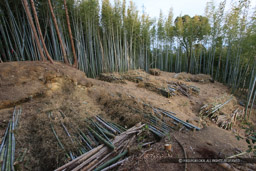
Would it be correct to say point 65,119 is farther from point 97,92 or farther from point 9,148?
point 97,92

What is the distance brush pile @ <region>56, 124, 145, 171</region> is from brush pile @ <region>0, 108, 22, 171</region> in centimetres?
54

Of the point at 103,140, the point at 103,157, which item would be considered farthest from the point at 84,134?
the point at 103,157

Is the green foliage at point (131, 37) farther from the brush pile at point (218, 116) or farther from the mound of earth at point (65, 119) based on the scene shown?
the mound of earth at point (65, 119)

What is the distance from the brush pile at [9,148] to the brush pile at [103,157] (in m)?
0.54

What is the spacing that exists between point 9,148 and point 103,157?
1149 millimetres

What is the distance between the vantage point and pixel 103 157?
132cm

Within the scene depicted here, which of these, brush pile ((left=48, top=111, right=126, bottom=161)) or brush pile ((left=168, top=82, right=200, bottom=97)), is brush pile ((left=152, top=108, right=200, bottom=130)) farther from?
brush pile ((left=168, top=82, right=200, bottom=97))

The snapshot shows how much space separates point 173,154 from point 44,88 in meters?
2.96

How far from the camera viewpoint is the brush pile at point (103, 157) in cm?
118

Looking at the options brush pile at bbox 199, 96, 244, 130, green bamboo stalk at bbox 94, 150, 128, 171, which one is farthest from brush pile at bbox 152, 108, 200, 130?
brush pile at bbox 199, 96, 244, 130

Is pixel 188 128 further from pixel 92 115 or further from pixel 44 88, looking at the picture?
pixel 44 88

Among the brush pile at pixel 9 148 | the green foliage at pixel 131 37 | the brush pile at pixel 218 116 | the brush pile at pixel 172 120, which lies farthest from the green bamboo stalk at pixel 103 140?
the green foliage at pixel 131 37

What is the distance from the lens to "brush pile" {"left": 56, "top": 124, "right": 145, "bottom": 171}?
3.86 feet

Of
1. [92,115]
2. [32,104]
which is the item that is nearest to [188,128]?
[92,115]
